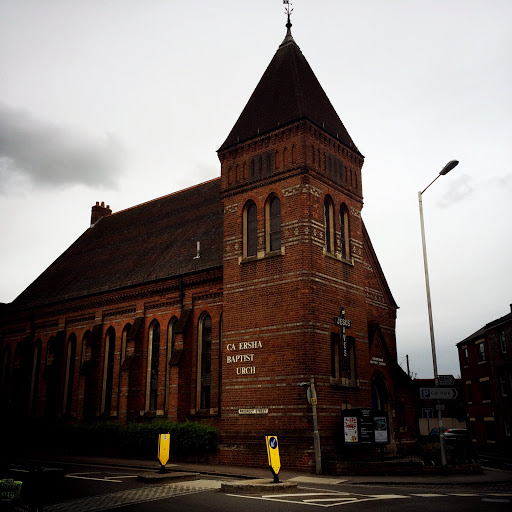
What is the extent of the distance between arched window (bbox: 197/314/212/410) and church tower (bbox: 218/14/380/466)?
2454 mm

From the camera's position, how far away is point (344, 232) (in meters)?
24.4

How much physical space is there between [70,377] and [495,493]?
24665 mm

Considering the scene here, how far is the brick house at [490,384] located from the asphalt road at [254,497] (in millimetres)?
26029

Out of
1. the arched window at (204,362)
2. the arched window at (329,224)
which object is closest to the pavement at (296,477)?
the arched window at (204,362)

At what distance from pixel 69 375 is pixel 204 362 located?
11.2m

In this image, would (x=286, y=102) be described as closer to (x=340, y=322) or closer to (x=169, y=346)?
(x=340, y=322)

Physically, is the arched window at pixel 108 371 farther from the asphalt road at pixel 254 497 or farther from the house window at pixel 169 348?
the asphalt road at pixel 254 497

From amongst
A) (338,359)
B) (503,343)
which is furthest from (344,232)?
(503,343)

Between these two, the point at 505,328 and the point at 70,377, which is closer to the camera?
the point at 70,377

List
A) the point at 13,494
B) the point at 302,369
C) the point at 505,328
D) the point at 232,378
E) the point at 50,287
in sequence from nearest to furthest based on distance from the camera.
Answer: the point at 13,494 < the point at 302,369 < the point at 232,378 < the point at 50,287 < the point at 505,328

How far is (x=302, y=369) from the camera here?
2028 centimetres

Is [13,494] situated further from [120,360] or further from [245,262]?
[120,360]

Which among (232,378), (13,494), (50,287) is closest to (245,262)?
(232,378)

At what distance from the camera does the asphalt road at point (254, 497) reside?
38.5 ft
